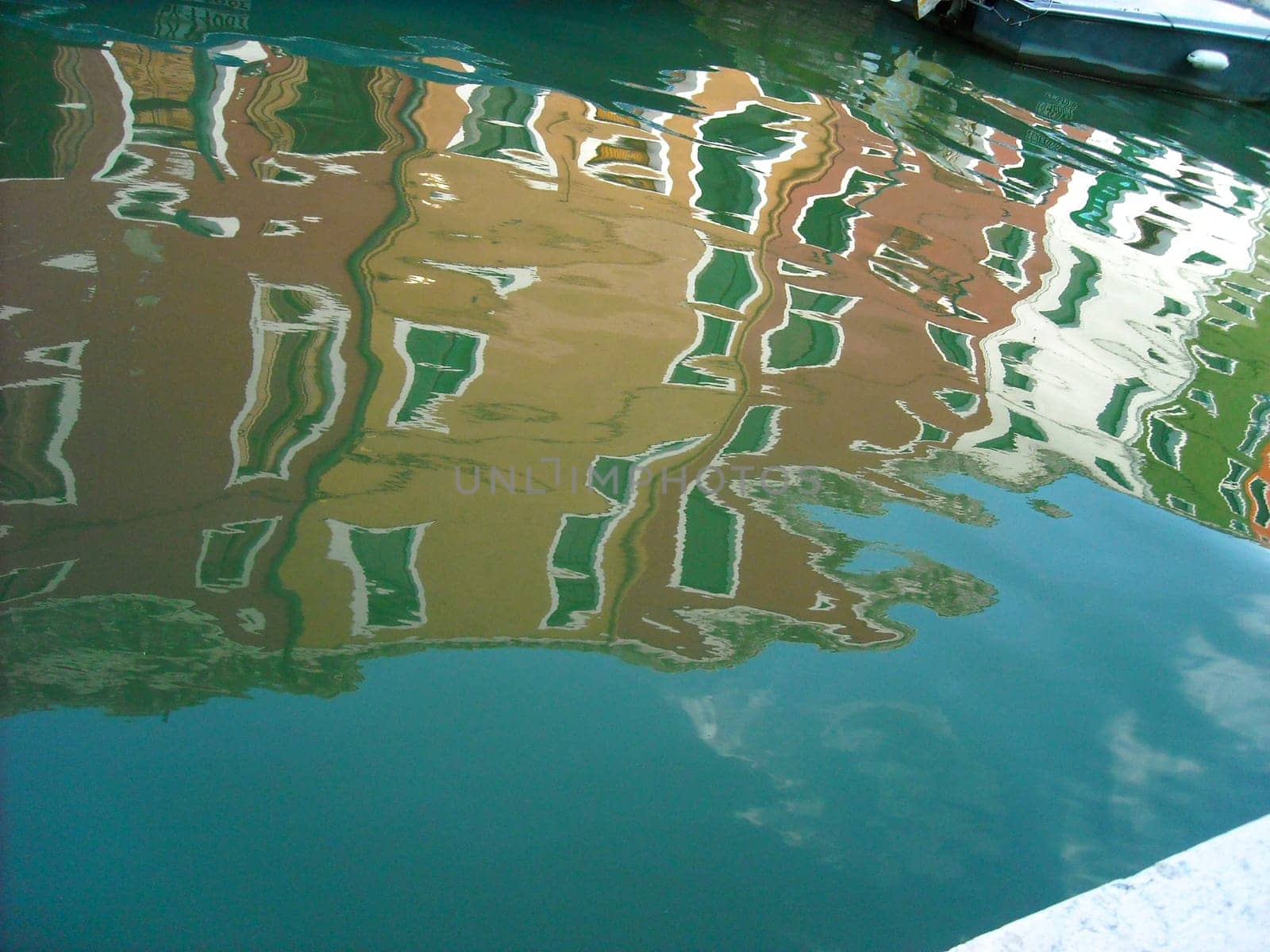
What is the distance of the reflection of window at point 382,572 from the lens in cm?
209

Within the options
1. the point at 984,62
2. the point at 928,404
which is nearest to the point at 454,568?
the point at 928,404

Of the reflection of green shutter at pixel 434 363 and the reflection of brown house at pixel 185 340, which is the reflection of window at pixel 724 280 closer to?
the reflection of green shutter at pixel 434 363

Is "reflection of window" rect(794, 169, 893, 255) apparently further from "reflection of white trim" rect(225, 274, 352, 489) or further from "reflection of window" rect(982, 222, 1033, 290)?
"reflection of white trim" rect(225, 274, 352, 489)

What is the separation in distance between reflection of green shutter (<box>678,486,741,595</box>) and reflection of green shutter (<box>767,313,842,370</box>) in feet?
2.53

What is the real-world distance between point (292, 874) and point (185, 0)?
511cm

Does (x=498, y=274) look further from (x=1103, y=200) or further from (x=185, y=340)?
(x=1103, y=200)

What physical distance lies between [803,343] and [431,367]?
1.16m

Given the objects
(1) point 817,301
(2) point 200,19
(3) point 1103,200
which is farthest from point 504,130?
(3) point 1103,200

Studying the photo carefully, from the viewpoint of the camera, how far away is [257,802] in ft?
5.62

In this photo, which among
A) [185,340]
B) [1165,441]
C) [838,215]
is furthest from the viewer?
[838,215]

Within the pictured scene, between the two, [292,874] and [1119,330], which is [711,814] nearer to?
[292,874]

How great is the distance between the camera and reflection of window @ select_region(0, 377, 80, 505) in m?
2.23

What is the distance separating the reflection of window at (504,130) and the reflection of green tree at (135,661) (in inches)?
105

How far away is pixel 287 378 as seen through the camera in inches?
106
